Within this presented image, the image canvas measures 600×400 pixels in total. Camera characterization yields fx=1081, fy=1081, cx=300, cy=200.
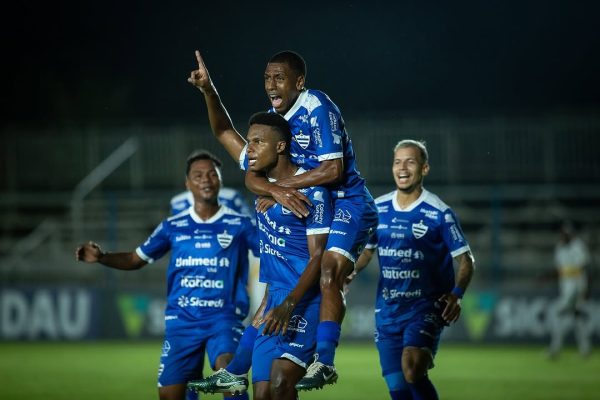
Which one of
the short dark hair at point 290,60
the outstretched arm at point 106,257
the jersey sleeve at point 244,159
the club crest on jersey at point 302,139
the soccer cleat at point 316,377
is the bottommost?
the soccer cleat at point 316,377

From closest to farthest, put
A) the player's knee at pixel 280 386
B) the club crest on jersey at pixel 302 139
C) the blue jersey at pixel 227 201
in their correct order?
the player's knee at pixel 280 386
the club crest on jersey at pixel 302 139
the blue jersey at pixel 227 201

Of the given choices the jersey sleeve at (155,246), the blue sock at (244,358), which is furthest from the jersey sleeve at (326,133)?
the jersey sleeve at (155,246)

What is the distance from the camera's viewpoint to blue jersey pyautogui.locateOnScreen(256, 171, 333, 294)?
24.9 feet

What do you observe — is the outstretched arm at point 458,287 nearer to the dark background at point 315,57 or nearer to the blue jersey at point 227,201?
the blue jersey at point 227,201

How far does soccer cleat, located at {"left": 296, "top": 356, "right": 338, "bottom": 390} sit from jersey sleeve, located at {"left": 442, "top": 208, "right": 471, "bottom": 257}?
247cm

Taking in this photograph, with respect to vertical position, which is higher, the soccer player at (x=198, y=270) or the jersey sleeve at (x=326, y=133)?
the jersey sleeve at (x=326, y=133)

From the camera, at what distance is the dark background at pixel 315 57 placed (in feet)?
105

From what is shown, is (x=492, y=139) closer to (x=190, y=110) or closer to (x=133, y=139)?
(x=133, y=139)

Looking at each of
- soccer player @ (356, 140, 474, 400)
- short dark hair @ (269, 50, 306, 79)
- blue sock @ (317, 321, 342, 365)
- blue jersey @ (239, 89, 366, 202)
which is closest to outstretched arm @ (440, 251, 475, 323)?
soccer player @ (356, 140, 474, 400)

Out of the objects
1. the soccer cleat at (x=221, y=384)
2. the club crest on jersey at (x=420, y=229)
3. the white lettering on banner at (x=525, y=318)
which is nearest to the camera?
the soccer cleat at (x=221, y=384)

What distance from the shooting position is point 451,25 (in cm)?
3588

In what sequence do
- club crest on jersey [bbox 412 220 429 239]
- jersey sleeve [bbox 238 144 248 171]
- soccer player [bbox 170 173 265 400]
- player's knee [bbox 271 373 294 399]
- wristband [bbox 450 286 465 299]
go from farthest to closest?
soccer player [bbox 170 173 265 400]
club crest on jersey [bbox 412 220 429 239]
wristband [bbox 450 286 465 299]
jersey sleeve [bbox 238 144 248 171]
player's knee [bbox 271 373 294 399]

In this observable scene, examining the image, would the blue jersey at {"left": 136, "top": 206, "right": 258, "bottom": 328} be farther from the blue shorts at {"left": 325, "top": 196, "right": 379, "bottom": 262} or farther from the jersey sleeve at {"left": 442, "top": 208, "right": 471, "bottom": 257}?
the blue shorts at {"left": 325, "top": 196, "right": 379, "bottom": 262}

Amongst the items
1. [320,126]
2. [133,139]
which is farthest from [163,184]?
[320,126]
